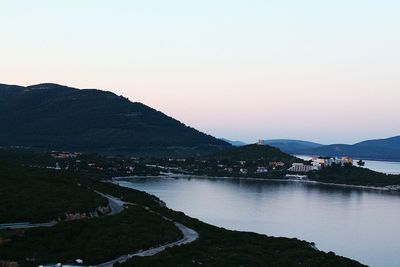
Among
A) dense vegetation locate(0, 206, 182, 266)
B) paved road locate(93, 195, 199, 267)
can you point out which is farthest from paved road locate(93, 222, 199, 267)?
dense vegetation locate(0, 206, 182, 266)

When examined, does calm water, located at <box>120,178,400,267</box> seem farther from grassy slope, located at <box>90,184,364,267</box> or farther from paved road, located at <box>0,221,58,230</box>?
paved road, located at <box>0,221,58,230</box>

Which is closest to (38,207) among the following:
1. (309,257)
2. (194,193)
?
(309,257)

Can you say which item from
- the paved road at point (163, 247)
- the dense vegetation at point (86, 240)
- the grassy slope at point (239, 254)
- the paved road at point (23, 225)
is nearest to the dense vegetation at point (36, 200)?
the paved road at point (23, 225)

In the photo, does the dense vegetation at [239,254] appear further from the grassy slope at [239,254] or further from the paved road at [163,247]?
the paved road at [163,247]

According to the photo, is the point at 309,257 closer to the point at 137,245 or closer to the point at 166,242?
the point at 166,242

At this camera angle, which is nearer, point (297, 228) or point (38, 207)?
point (38, 207)

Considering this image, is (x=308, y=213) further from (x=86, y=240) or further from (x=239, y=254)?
(x=86, y=240)

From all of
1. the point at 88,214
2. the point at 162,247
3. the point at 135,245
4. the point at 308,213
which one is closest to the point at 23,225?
the point at 88,214
